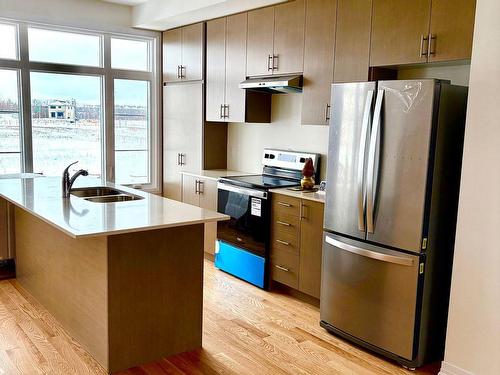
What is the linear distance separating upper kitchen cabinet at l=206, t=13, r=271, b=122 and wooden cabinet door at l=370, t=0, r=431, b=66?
151 cm

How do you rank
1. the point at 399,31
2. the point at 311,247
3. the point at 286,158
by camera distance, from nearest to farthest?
the point at 399,31, the point at 311,247, the point at 286,158

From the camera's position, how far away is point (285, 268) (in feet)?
13.5

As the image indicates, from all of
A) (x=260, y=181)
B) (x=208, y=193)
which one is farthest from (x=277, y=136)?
(x=208, y=193)

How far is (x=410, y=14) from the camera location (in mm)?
3297

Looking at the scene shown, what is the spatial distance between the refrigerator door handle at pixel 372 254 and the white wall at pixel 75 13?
3522mm

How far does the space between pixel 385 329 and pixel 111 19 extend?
4211 mm

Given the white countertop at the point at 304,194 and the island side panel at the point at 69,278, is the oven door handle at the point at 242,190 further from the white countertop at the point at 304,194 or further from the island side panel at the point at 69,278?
the island side panel at the point at 69,278

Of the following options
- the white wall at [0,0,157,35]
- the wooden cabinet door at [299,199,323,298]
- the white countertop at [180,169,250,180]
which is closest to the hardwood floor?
the wooden cabinet door at [299,199,323,298]

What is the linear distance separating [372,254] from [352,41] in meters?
1.60

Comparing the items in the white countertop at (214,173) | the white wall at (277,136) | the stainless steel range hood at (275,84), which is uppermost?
the stainless steel range hood at (275,84)

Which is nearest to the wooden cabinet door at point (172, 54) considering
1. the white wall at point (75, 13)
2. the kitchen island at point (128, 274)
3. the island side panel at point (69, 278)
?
the white wall at point (75, 13)

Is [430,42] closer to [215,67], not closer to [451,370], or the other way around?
[451,370]

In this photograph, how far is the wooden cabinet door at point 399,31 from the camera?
10.6ft

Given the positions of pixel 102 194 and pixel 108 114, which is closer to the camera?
pixel 102 194
